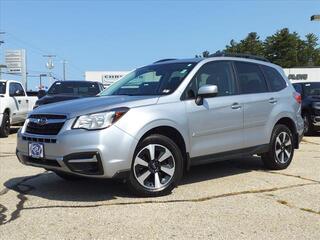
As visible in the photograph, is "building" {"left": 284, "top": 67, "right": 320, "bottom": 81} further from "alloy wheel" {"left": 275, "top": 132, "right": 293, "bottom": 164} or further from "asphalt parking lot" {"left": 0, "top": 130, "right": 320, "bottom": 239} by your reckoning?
"asphalt parking lot" {"left": 0, "top": 130, "right": 320, "bottom": 239}

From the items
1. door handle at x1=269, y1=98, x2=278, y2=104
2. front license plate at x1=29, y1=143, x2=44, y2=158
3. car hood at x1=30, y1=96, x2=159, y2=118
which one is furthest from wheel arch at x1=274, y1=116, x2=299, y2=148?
front license plate at x1=29, y1=143, x2=44, y2=158

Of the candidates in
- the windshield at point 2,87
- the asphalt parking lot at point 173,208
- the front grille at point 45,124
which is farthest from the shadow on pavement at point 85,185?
the windshield at point 2,87

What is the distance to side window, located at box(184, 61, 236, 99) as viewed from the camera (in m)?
6.69

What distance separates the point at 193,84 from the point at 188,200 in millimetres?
1614

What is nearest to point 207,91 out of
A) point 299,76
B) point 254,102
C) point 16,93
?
point 254,102

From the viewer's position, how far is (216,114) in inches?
269

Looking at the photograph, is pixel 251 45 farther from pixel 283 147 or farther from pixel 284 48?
pixel 283 147

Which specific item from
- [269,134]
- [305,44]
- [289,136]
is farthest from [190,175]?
[305,44]

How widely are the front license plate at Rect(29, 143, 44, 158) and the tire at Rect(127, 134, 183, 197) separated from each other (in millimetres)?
1100

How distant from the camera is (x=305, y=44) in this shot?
79938mm

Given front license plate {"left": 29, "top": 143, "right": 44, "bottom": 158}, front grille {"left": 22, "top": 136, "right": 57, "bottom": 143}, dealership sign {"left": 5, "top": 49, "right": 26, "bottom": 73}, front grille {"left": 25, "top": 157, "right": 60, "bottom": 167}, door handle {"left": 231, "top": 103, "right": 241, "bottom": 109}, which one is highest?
dealership sign {"left": 5, "top": 49, "right": 26, "bottom": 73}

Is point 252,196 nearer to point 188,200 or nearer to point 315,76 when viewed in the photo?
point 188,200

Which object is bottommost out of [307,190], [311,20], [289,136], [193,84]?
[307,190]

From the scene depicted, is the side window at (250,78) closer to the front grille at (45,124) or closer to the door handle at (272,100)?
the door handle at (272,100)
